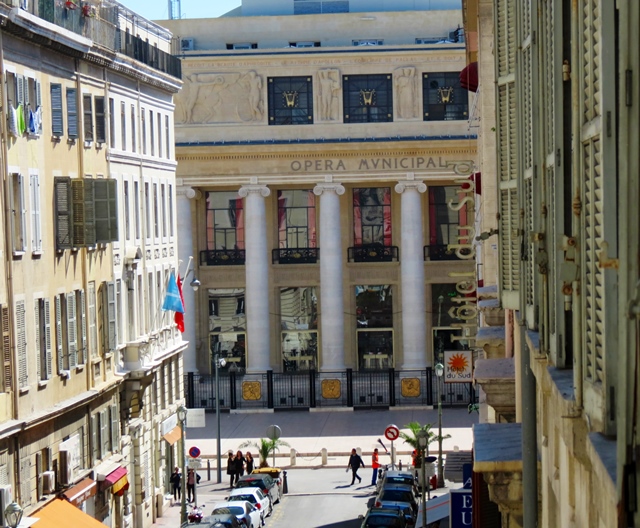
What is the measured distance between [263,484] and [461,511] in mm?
21647

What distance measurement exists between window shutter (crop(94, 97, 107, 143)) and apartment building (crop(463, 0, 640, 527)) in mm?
23529

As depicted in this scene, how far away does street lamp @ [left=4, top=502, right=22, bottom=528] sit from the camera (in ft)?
89.8

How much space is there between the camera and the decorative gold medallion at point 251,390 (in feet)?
230

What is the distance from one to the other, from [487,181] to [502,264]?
40.4ft

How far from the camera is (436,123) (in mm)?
75938

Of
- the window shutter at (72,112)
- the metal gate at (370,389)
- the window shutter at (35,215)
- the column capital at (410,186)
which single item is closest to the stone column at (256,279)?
the metal gate at (370,389)

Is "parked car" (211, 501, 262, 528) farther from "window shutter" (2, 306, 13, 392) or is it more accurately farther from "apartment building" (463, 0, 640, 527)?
"apartment building" (463, 0, 640, 527)

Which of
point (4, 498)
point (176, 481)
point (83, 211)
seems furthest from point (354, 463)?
point (4, 498)

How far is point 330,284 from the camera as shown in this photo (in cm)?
7712

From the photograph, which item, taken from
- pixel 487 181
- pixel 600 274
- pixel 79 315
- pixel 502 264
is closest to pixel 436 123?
pixel 79 315

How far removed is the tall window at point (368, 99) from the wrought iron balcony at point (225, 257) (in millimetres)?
9664

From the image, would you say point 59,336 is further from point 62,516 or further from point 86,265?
point 62,516

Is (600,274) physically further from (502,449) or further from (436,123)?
(436,123)

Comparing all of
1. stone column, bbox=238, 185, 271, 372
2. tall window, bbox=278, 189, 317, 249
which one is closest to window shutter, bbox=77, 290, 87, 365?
stone column, bbox=238, 185, 271, 372
